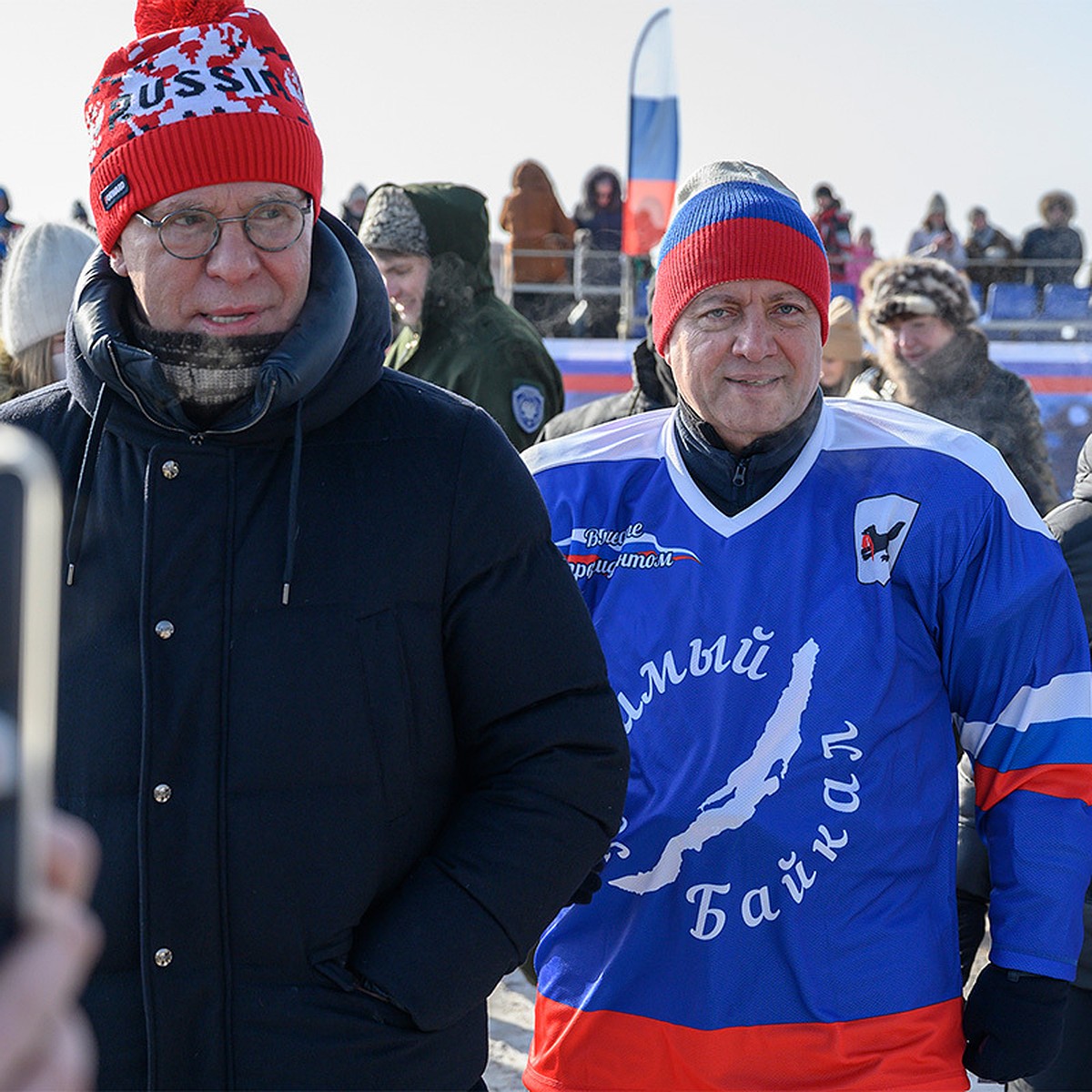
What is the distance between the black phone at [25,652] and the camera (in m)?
0.50

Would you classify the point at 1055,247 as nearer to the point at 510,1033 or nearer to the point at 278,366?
the point at 510,1033

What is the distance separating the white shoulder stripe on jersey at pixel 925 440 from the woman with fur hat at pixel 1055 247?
1227 cm

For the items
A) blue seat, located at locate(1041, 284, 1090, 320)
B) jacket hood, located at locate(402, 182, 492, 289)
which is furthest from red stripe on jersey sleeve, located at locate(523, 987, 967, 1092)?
blue seat, located at locate(1041, 284, 1090, 320)

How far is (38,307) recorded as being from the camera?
3047mm

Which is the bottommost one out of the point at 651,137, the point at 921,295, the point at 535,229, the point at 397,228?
the point at 921,295

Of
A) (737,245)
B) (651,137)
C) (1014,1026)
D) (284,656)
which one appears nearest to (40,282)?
(737,245)

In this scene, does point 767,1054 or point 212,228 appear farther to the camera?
point 767,1054

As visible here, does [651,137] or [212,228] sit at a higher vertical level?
[651,137]

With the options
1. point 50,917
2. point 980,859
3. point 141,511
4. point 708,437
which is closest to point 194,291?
point 141,511

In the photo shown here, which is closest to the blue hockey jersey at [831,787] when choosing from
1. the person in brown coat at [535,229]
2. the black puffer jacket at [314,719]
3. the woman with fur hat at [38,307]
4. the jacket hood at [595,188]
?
the black puffer jacket at [314,719]

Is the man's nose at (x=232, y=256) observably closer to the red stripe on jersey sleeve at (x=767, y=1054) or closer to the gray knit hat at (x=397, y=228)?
A: the red stripe on jersey sleeve at (x=767, y=1054)

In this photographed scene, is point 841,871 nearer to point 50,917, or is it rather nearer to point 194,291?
point 194,291

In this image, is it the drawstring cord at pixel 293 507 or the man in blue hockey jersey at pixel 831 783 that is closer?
the drawstring cord at pixel 293 507

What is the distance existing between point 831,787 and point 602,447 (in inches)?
27.4
